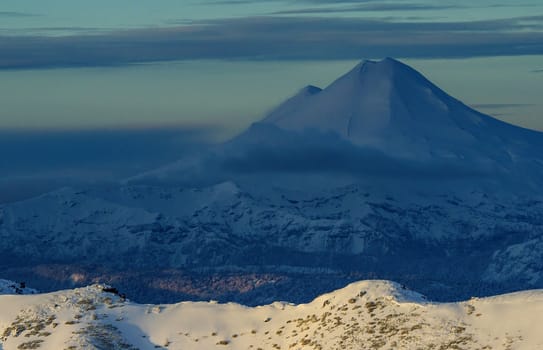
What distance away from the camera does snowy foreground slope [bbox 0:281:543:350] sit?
344 feet

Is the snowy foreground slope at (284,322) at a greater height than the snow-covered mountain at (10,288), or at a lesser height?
greater

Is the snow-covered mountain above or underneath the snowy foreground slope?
underneath

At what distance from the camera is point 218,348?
370 feet

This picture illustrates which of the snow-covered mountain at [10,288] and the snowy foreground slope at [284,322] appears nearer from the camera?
the snowy foreground slope at [284,322]

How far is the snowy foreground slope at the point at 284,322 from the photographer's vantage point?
104875 millimetres

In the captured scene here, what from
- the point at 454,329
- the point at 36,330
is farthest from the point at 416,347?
the point at 36,330

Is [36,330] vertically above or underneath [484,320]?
underneath

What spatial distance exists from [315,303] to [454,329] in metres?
15.5

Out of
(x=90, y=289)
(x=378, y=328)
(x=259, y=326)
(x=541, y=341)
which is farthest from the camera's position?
(x=90, y=289)

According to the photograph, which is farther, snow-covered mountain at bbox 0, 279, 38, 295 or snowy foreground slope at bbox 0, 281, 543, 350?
snow-covered mountain at bbox 0, 279, 38, 295

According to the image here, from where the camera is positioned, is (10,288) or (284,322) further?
(10,288)

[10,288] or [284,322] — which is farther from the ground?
[284,322]

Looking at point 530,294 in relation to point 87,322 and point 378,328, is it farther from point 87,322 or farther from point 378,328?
point 87,322

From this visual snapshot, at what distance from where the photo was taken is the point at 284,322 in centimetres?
11544
